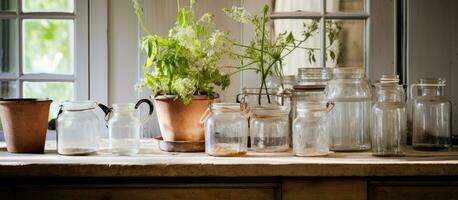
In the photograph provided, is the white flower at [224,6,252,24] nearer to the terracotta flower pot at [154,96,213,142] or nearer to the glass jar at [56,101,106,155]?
the terracotta flower pot at [154,96,213,142]

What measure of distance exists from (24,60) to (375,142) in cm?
141

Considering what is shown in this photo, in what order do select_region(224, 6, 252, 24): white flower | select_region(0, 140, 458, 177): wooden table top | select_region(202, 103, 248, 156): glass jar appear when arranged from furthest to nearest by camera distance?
select_region(224, 6, 252, 24): white flower
select_region(202, 103, 248, 156): glass jar
select_region(0, 140, 458, 177): wooden table top

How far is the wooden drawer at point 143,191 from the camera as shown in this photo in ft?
5.59

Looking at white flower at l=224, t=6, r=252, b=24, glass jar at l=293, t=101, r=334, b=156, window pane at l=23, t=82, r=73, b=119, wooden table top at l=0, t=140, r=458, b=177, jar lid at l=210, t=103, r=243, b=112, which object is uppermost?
white flower at l=224, t=6, r=252, b=24

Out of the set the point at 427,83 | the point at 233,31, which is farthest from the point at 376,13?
the point at 233,31

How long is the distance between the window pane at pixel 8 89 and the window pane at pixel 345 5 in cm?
129

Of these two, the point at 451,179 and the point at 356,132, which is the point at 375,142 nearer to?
the point at 356,132

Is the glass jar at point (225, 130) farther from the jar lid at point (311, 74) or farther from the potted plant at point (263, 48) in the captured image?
the jar lid at point (311, 74)

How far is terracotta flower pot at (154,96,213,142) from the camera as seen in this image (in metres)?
1.94

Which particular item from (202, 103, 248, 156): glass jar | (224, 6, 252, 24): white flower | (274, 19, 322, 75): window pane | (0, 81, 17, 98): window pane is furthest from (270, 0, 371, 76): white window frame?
(0, 81, 17, 98): window pane

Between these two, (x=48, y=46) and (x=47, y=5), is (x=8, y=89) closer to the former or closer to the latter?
(x=48, y=46)

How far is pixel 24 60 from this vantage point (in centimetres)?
233

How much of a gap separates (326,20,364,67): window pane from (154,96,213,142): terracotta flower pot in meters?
0.61

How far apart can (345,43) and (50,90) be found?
1.21 m
